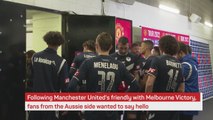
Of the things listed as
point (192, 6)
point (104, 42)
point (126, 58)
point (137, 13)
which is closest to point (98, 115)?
point (104, 42)

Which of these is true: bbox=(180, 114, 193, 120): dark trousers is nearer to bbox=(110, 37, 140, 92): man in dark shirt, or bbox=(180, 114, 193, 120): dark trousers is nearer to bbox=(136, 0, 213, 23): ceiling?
bbox=(110, 37, 140, 92): man in dark shirt

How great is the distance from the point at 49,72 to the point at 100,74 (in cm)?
70

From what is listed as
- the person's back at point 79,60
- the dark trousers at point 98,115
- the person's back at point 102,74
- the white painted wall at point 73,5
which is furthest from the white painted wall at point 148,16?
the dark trousers at point 98,115

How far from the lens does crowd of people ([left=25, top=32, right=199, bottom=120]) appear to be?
8.12ft

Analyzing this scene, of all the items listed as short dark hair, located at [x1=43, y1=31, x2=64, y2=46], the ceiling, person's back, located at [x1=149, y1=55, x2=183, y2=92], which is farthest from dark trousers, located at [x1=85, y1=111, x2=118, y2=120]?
the ceiling

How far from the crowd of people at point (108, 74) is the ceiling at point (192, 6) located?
3.42m

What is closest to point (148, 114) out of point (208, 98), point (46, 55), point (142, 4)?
point (46, 55)

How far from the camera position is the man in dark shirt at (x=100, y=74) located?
8.05 feet

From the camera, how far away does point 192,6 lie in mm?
9578

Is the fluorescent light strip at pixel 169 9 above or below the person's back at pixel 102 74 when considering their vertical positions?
above

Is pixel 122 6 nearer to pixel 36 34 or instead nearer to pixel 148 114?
pixel 36 34

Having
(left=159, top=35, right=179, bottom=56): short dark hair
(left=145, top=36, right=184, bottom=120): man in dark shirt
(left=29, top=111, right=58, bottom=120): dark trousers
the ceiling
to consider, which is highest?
the ceiling

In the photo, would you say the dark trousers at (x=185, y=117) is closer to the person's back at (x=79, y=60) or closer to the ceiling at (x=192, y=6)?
the person's back at (x=79, y=60)

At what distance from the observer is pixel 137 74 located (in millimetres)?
3949
